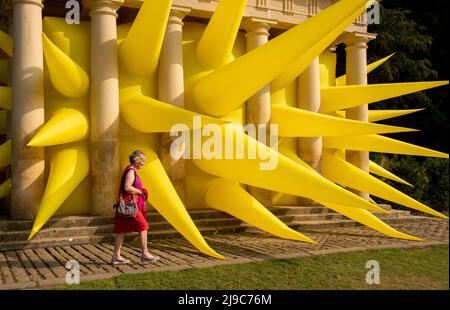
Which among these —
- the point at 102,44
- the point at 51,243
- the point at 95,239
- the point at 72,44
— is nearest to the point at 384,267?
the point at 95,239

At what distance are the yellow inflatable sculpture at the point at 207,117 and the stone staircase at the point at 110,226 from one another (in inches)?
12.1

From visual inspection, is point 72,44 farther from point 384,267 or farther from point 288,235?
point 384,267

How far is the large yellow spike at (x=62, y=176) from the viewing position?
22.0 feet

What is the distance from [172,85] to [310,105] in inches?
125

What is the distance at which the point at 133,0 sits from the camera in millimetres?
8602

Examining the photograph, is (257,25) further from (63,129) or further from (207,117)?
(63,129)

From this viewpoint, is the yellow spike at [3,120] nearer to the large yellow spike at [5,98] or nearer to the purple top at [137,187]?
the large yellow spike at [5,98]

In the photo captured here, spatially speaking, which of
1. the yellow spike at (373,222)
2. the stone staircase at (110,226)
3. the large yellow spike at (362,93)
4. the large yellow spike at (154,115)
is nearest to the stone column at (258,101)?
the stone staircase at (110,226)

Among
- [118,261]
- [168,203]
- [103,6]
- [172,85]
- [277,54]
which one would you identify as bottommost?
[118,261]

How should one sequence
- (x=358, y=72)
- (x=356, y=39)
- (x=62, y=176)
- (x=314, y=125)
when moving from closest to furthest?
(x=62, y=176) → (x=314, y=125) → (x=356, y=39) → (x=358, y=72)

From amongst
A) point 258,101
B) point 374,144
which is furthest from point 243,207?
point 374,144

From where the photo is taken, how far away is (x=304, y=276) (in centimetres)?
559

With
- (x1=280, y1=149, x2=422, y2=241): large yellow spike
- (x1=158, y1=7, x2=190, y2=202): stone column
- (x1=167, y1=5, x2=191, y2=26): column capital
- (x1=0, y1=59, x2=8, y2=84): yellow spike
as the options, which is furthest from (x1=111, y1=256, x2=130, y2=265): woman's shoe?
(x1=0, y1=59, x2=8, y2=84): yellow spike

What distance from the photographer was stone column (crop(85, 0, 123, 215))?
8039 millimetres
